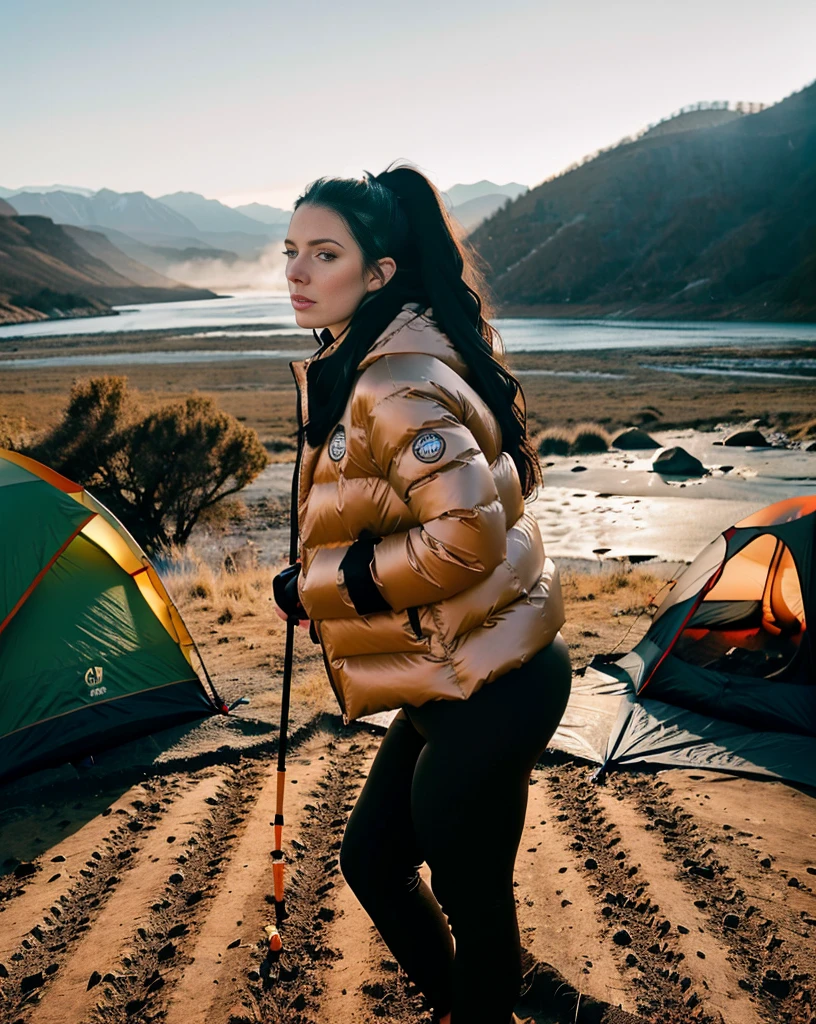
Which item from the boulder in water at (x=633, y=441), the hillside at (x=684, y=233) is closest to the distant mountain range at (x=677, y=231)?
the hillside at (x=684, y=233)

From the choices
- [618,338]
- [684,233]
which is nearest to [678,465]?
[618,338]

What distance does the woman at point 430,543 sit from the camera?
5.23ft

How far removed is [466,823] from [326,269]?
1.20 metres

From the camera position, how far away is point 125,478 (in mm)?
12266

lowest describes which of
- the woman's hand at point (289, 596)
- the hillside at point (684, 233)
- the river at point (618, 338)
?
the woman's hand at point (289, 596)

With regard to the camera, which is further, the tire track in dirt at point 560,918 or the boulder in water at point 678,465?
the boulder in water at point 678,465

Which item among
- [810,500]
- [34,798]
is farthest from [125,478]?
[810,500]

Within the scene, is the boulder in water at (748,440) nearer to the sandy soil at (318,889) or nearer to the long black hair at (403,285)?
the sandy soil at (318,889)

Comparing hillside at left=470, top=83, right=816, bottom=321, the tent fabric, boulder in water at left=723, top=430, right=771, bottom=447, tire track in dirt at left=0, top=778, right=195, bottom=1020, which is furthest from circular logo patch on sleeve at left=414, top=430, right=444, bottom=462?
hillside at left=470, top=83, right=816, bottom=321

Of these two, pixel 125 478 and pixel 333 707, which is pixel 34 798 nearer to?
pixel 333 707

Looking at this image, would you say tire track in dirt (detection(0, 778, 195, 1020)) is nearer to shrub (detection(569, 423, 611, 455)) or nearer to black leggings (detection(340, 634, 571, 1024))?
black leggings (detection(340, 634, 571, 1024))

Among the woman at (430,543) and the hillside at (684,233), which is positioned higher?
the hillside at (684,233)

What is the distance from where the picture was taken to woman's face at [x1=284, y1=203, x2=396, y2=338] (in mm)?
1810

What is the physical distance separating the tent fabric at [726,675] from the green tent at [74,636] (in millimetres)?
2487
